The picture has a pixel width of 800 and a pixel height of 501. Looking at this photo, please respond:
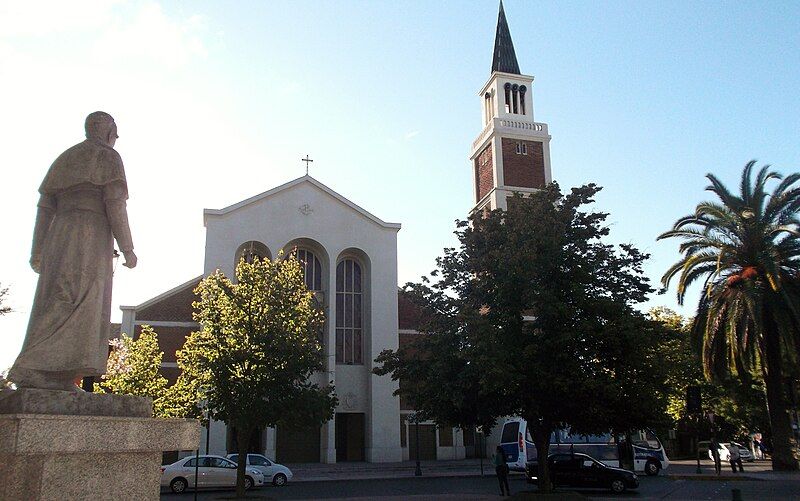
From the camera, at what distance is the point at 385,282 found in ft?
130

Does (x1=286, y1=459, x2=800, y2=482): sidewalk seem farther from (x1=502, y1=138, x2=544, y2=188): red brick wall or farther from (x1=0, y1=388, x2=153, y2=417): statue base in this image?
(x1=0, y1=388, x2=153, y2=417): statue base

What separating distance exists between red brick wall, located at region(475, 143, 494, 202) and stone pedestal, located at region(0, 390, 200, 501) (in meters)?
45.8

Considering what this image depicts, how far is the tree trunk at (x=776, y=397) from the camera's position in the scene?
2509cm

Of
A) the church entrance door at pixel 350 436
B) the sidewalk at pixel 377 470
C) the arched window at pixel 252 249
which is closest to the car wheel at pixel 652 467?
the sidewalk at pixel 377 470

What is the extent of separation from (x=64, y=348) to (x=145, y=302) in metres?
34.4

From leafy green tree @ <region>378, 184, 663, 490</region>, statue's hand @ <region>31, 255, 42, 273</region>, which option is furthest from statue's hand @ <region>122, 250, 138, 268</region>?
leafy green tree @ <region>378, 184, 663, 490</region>

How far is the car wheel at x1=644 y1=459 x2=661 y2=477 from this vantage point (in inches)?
1209

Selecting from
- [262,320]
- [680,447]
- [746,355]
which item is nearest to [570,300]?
[262,320]

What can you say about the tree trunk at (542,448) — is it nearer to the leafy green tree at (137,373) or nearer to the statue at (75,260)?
the statue at (75,260)

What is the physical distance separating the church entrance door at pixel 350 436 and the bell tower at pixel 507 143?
17.6 metres

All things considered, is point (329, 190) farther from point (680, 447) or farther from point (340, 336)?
point (680, 447)

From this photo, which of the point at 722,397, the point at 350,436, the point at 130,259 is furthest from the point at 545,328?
the point at 722,397

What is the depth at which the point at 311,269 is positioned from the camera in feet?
129

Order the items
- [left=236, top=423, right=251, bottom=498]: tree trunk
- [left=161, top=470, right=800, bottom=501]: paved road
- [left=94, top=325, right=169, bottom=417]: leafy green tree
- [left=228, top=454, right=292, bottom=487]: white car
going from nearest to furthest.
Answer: [left=236, top=423, right=251, bottom=498]: tree trunk, [left=161, top=470, right=800, bottom=501]: paved road, [left=228, top=454, right=292, bottom=487]: white car, [left=94, top=325, right=169, bottom=417]: leafy green tree
